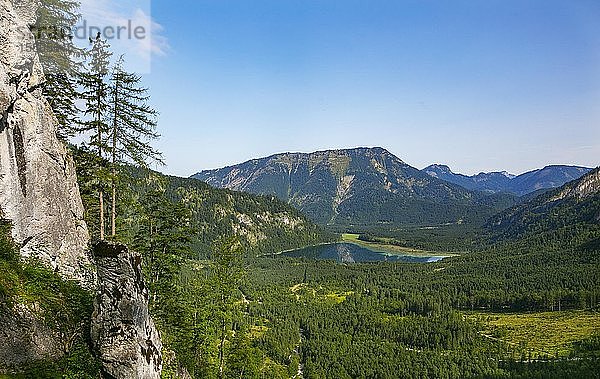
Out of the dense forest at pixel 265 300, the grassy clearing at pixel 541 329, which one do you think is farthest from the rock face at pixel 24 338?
the grassy clearing at pixel 541 329

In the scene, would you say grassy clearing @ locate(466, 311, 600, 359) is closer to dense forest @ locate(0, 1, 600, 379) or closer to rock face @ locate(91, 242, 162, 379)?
dense forest @ locate(0, 1, 600, 379)

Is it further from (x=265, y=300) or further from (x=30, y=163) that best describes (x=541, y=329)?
(x=30, y=163)

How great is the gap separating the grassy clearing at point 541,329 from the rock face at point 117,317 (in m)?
110

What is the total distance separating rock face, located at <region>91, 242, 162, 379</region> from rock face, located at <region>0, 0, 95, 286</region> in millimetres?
6562

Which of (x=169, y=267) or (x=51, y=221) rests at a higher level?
(x=51, y=221)

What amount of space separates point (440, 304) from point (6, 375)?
469 feet

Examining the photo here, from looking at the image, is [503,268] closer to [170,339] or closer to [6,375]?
[170,339]

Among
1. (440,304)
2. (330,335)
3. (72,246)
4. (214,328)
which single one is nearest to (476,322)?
(440,304)

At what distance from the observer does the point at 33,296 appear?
720 inches

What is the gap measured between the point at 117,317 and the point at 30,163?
42.9 ft

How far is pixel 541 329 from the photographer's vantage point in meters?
124

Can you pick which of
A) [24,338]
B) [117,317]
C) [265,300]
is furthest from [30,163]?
[265,300]

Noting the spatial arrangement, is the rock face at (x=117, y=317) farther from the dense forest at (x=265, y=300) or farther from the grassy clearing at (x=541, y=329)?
the grassy clearing at (x=541, y=329)

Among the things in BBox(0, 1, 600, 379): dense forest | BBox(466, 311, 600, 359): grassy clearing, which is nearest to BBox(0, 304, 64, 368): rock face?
BBox(0, 1, 600, 379): dense forest
